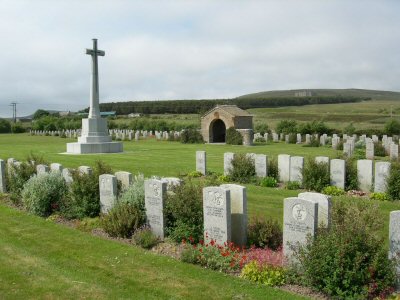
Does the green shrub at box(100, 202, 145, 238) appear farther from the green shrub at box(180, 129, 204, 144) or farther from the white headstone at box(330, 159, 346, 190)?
the green shrub at box(180, 129, 204, 144)

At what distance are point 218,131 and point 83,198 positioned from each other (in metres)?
33.9

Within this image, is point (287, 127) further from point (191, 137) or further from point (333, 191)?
point (333, 191)

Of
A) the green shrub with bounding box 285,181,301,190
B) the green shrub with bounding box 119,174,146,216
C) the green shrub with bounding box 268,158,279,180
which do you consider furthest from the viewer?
the green shrub with bounding box 268,158,279,180

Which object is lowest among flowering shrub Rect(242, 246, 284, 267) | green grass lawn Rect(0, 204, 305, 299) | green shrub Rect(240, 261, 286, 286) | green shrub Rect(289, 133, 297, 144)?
green grass lawn Rect(0, 204, 305, 299)

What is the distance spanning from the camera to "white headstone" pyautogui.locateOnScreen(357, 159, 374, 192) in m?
14.5

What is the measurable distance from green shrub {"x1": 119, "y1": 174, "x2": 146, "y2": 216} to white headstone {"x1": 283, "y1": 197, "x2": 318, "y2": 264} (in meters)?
3.39

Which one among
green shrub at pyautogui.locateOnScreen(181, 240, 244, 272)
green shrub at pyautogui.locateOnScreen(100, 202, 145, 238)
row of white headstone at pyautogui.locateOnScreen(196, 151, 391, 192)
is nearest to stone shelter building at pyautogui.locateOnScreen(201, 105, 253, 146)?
row of white headstone at pyautogui.locateOnScreen(196, 151, 391, 192)

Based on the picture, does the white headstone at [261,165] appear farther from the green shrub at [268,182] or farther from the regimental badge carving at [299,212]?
the regimental badge carving at [299,212]

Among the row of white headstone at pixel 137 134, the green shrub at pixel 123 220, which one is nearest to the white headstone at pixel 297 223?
the green shrub at pixel 123 220

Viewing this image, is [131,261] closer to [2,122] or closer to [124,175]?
[124,175]

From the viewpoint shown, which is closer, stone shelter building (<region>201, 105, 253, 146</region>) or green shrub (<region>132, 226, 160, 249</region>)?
green shrub (<region>132, 226, 160, 249</region>)

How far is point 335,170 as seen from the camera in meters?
14.7

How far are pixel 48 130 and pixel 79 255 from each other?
6524cm

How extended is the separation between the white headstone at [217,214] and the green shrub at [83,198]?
3637mm
